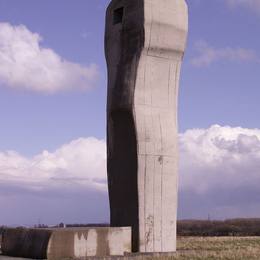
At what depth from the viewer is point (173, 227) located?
1977 cm

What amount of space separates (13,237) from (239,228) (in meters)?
29.9

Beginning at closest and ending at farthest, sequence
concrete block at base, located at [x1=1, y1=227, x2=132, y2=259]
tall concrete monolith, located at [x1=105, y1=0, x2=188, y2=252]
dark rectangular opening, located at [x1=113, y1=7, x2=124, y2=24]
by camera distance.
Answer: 1. concrete block at base, located at [x1=1, y1=227, x2=132, y2=259]
2. tall concrete monolith, located at [x1=105, y1=0, x2=188, y2=252]
3. dark rectangular opening, located at [x1=113, y1=7, x2=124, y2=24]

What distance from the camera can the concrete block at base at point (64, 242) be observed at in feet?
53.7

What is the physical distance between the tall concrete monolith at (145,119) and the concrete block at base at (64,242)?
3.93 feet

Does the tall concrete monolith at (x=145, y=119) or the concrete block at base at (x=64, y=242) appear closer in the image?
the concrete block at base at (x=64, y=242)

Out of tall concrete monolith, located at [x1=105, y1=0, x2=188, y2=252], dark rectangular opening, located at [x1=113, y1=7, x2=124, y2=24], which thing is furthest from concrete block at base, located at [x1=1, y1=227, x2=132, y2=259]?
dark rectangular opening, located at [x1=113, y1=7, x2=124, y2=24]

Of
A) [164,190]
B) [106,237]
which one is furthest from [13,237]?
[164,190]

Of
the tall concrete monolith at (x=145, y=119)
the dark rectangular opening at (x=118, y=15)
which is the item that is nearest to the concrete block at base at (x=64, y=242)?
the tall concrete monolith at (x=145, y=119)

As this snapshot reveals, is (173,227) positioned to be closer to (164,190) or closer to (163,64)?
(164,190)

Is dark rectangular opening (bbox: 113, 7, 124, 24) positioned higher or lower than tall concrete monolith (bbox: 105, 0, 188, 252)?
higher

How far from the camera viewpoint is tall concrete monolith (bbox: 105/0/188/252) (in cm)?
1911

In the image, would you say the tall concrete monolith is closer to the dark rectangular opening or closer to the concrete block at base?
the dark rectangular opening

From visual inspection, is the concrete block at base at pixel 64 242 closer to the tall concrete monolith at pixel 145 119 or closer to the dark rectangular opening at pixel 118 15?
the tall concrete monolith at pixel 145 119

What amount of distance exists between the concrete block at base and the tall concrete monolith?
1199 mm
